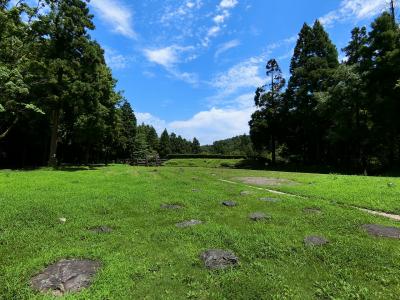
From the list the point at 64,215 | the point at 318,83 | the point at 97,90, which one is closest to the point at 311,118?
the point at 318,83

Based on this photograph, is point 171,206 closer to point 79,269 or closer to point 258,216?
point 258,216

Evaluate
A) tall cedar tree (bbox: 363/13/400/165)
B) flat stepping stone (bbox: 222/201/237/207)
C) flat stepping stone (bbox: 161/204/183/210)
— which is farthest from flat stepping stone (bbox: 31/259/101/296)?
tall cedar tree (bbox: 363/13/400/165)

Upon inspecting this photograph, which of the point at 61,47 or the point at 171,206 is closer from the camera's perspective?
the point at 171,206

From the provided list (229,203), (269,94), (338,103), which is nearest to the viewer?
(229,203)

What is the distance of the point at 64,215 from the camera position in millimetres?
8148

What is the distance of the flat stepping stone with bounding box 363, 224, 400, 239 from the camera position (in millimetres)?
6488

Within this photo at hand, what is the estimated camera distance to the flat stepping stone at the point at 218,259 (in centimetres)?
524

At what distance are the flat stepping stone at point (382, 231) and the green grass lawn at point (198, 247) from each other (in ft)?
1.07

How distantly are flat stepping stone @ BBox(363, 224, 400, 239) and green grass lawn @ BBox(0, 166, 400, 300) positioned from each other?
0.33 meters

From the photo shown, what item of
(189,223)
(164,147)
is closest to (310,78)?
(189,223)

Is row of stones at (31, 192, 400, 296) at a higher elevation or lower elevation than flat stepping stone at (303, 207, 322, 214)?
lower

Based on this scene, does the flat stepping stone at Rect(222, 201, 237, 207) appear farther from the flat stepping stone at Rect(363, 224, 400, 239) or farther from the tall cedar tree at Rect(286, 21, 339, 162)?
the tall cedar tree at Rect(286, 21, 339, 162)

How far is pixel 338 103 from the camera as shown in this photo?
2966 centimetres

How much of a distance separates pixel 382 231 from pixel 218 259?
396 cm
